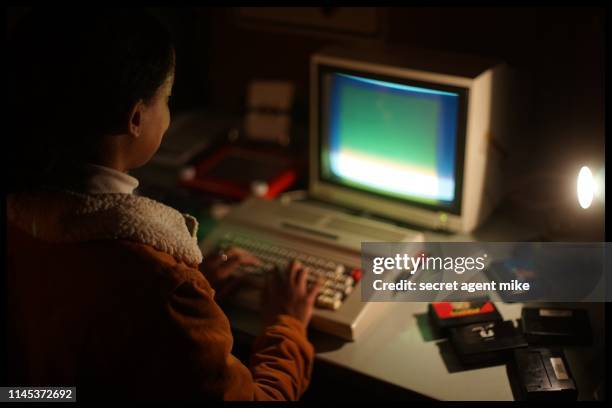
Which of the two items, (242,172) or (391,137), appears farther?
(242,172)

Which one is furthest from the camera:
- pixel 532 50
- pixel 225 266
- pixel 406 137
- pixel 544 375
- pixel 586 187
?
pixel 532 50

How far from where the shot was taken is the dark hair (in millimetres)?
877

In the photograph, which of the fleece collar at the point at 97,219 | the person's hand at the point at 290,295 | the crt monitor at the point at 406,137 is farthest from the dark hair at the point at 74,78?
the crt monitor at the point at 406,137

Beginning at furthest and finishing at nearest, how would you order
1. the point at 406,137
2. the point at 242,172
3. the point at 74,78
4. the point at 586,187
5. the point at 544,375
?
the point at 242,172 → the point at 406,137 → the point at 586,187 → the point at 544,375 → the point at 74,78

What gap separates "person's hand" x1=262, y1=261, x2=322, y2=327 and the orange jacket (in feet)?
1.12

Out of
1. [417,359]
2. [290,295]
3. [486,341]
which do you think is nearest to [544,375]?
[486,341]

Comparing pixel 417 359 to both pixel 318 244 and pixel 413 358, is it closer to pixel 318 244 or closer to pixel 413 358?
pixel 413 358

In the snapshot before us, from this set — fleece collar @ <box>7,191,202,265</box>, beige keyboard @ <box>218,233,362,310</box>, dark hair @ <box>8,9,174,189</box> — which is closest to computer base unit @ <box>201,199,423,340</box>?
beige keyboard @ <box>218,233,362,310</box>

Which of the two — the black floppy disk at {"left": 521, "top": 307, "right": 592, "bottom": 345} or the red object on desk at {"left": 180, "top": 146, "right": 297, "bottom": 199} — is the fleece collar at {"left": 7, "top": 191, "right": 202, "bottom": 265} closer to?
the black floppy disk at {"left": 521, "top": 307, "right": 592, "bottom": 345}

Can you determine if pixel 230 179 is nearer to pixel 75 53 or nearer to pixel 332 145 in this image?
pixel 332 145

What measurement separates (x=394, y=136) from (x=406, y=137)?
3cm

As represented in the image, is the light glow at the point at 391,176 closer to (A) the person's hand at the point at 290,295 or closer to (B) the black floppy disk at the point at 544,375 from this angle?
(A) the person's hand at the point at 290,295

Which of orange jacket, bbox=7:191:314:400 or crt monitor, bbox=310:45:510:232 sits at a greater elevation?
crt monitor, bbox=310:45:510:232

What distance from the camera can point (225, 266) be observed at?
4.83 feet
